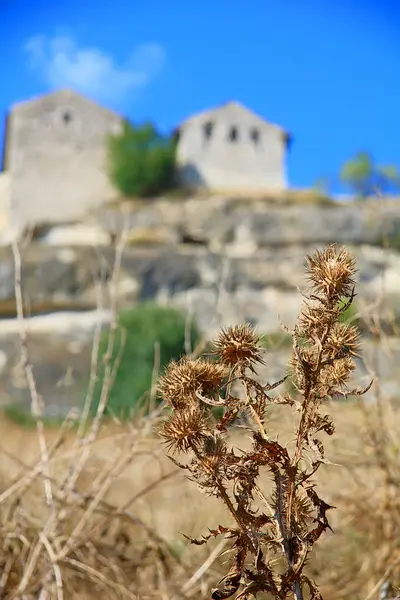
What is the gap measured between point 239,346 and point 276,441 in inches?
3.8

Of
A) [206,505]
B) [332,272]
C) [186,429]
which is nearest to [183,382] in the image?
[186,429]

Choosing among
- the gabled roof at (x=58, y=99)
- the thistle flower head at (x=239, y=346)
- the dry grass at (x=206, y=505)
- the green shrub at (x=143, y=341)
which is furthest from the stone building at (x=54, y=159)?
the thistle flower head at (x=239, y=346)

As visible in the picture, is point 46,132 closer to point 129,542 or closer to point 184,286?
point 184,286

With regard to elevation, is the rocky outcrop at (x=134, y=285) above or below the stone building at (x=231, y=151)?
below

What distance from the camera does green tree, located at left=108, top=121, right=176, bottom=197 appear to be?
990 inches

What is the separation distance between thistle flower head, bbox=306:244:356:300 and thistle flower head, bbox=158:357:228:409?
0.13 meters

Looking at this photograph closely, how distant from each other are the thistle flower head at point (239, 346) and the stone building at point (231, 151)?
87.0ft

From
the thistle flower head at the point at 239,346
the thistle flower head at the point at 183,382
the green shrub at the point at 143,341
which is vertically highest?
the green shrub at the point at 143,341

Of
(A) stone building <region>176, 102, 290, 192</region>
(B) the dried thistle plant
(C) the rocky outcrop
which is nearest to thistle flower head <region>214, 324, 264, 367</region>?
(B) the dried thistle plant

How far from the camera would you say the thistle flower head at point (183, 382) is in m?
0.66

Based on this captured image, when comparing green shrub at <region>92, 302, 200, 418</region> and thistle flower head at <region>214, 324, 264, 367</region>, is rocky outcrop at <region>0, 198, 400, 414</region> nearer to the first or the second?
green shrub at <region>92, 302, 200, 418</region>

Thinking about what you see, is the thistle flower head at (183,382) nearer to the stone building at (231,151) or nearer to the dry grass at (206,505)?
the dry grass at (206,505)

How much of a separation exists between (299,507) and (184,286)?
12609 mm

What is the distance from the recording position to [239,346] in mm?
669
